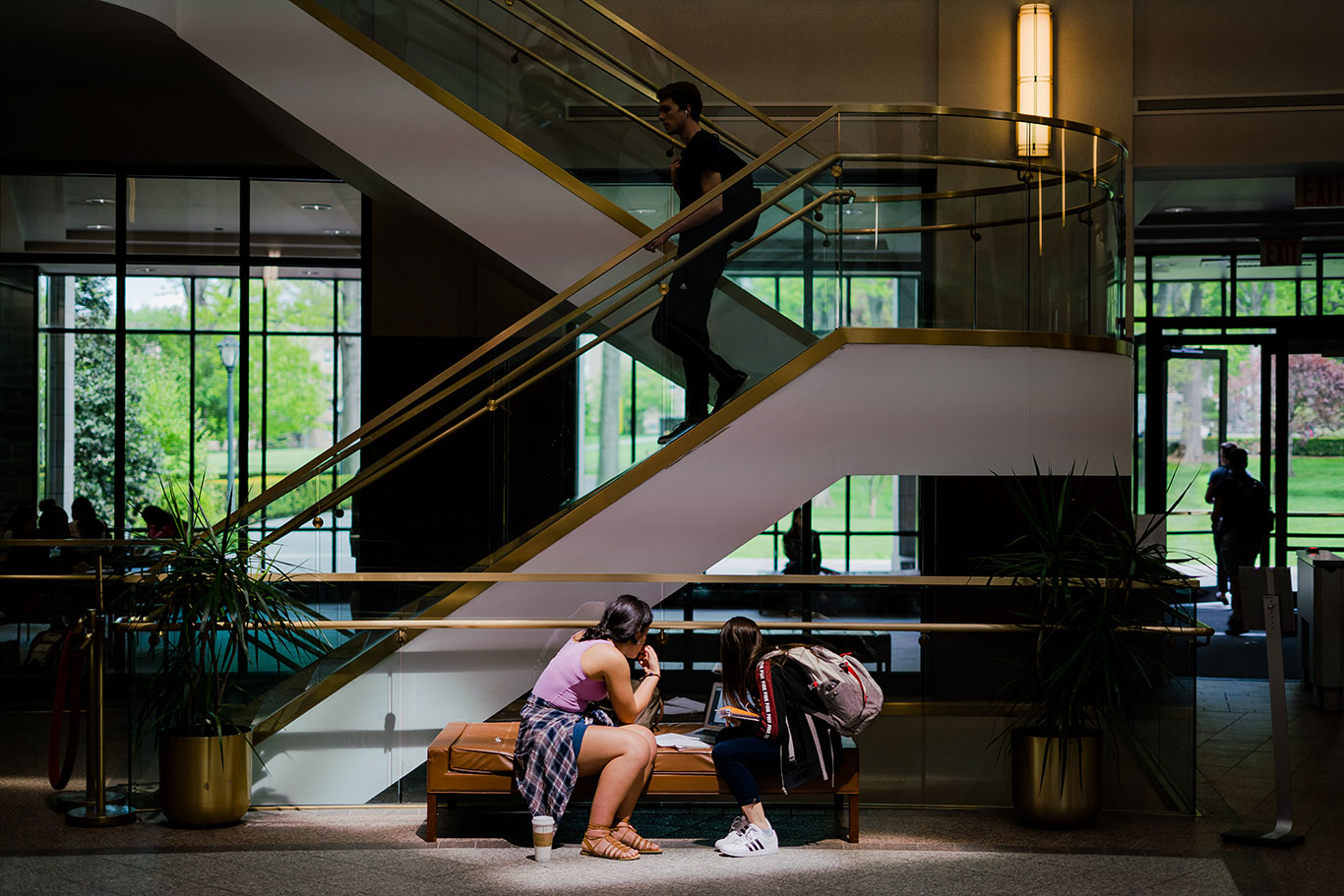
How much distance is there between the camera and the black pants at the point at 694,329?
21.4 ft

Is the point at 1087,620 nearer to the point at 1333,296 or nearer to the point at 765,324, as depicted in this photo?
the point at 765,324

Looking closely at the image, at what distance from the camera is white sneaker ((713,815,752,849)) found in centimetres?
546

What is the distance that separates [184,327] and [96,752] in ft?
18.6

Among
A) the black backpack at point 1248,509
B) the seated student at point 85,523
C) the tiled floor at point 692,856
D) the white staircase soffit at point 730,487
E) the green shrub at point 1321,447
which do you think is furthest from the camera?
the green shrub at point 1321,447

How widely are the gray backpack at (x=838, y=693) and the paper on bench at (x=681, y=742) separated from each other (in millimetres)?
520

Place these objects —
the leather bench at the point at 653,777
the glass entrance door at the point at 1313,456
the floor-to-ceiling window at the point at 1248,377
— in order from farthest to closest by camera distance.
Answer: the glass entrance door at the point at 1313,456
the floor-to-ceiling window at the point at 1248,377
the leather bench at the point at 653,777

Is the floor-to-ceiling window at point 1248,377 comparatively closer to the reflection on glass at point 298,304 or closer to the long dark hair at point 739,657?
the reflection on glass at point 298,304

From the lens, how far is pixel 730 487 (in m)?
6.48

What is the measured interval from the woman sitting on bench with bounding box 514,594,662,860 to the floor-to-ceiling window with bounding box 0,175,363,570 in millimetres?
5464

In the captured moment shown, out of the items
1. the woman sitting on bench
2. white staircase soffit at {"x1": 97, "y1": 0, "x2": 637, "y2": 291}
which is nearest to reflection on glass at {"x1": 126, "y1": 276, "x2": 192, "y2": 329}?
white staircase soffit at {"x1": 97, "y1": 0, "x2": 637, "y2": 291}

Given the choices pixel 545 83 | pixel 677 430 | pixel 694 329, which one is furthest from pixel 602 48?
pixel 677 430

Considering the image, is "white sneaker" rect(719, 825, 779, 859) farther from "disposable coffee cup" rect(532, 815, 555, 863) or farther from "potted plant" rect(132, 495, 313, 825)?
"potted plant" rect(132, 495, 313, 825)

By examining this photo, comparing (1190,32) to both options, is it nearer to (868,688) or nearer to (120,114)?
(868,688)

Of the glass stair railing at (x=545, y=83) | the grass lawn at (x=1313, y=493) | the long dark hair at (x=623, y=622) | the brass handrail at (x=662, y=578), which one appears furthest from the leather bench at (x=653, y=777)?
the grass lawn at (x=1313, y=493)
